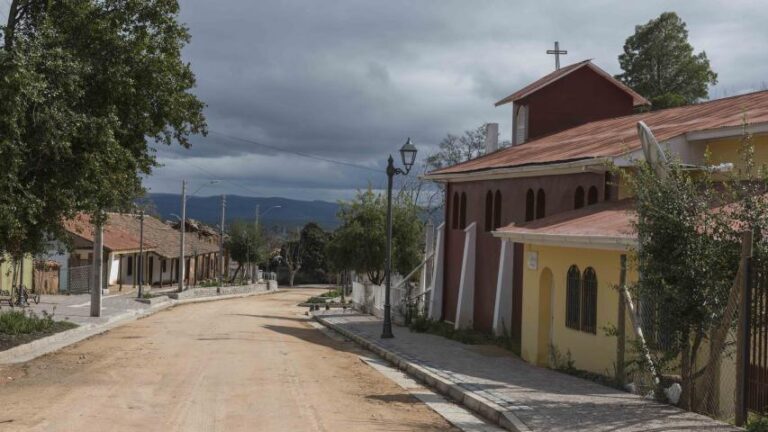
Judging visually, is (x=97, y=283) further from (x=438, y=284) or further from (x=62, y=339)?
(x=438, y=284)

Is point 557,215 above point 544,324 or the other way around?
above

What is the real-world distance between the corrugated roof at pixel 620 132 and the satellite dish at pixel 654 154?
1.95 meters

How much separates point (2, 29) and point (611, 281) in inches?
493

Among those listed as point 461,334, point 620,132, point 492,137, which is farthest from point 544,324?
point 492,137

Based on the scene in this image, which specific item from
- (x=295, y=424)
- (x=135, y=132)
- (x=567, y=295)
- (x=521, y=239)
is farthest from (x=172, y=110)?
(x=295, y=424)

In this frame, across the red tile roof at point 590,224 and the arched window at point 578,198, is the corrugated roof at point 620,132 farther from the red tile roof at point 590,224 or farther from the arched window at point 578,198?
the red tile roof at point 590,224

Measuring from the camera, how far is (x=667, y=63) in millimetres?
48250

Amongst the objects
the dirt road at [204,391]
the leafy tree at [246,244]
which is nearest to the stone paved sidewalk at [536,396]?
the dirt road at [204,391]

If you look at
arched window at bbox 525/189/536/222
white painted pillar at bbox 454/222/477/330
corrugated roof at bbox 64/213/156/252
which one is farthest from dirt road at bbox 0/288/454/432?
corrugated roof at bbox 64/213/156/252

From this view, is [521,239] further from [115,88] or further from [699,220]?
[115,88]

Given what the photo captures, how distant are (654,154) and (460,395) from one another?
4.42 meters

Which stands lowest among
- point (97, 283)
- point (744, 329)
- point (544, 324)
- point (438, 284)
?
point (97, 283)

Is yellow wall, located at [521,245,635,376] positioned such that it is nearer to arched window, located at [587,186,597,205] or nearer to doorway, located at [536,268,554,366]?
doorway, located at [536,268,554,366]

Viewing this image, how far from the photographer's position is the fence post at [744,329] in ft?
28.6
